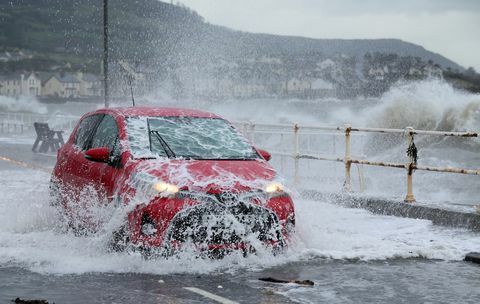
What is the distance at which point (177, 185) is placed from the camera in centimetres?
847

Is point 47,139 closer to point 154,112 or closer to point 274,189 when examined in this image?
point 154,112

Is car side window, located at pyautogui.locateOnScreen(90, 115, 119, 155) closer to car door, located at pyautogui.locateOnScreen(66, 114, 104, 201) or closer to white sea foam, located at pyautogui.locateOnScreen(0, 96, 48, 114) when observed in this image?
car door, located at pyautogui.locateOnScreen(66, 114, 104, 201)

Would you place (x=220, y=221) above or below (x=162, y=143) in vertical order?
below

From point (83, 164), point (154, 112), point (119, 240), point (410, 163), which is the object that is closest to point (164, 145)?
point (154, 112)

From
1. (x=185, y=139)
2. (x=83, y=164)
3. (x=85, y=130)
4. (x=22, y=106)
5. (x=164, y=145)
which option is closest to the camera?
(x=164, y=145)

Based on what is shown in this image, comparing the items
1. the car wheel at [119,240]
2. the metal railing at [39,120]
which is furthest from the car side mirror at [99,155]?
the metal railing at [39,120]

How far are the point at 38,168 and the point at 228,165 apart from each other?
16393 millimetres

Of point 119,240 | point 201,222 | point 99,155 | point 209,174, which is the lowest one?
point 119,240

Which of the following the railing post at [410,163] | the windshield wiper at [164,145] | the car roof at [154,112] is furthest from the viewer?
the railing post at [410,163]

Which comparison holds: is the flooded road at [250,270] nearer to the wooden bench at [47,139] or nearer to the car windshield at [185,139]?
the car windshield at [185,139]

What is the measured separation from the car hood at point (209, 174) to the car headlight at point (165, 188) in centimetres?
5

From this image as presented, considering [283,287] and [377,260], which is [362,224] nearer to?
[377,260]

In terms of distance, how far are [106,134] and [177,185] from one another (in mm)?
2224

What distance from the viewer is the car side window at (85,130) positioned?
35.6 ft
